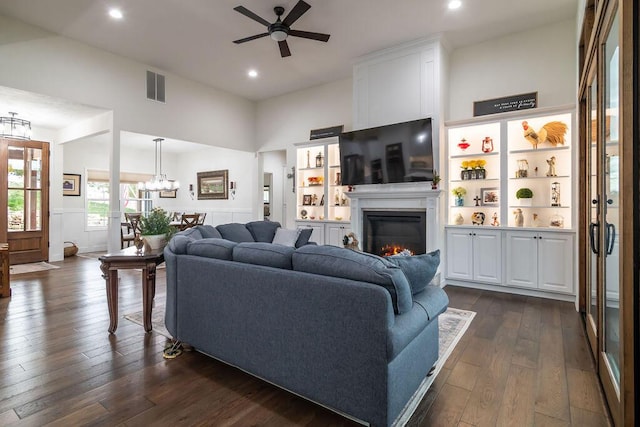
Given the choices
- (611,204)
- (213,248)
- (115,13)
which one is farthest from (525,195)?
(115,13)

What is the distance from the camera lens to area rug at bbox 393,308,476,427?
192 cm

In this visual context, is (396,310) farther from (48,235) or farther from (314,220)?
(48,235)

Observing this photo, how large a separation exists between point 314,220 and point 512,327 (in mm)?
3905

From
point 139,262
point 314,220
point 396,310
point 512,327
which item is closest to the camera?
point 396,310

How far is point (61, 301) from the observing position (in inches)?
161

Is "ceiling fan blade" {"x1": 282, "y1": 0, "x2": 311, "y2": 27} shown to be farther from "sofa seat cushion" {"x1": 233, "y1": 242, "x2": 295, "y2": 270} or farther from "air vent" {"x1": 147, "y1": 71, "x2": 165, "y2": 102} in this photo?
"air vent" {"x1": 147, "y1": 71, "x2": 165, "y2": 102}

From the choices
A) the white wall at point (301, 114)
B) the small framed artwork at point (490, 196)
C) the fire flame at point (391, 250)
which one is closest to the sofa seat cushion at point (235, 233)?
the fire flame at point (391, 250)

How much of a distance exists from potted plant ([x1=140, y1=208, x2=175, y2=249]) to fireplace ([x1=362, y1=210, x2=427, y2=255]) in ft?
10.3

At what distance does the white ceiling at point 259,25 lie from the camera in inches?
162

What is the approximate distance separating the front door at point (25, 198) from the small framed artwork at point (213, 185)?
3609 mm

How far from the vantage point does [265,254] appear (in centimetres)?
213

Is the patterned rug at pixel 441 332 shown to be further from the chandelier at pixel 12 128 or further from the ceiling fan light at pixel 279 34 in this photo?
the chandelier at pixel 12 128

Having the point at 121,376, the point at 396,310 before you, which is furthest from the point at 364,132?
the point at 121,376

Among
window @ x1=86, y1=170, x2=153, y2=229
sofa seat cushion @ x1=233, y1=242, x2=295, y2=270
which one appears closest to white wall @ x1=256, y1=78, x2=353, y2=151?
window @ x1=86, y1=170, x2=153, y2=229
